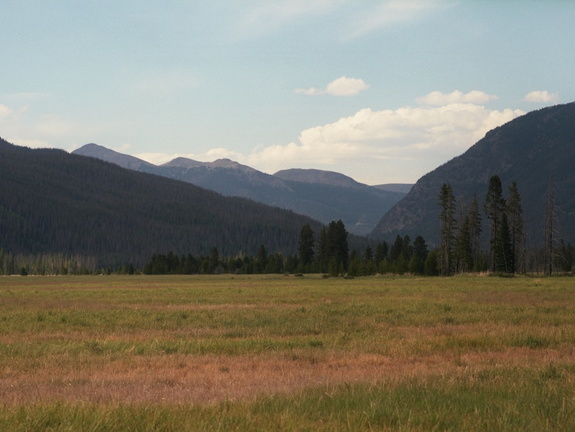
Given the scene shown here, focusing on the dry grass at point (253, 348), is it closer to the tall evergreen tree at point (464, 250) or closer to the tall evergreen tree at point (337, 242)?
the tall evergreen tree at point (464, 250)

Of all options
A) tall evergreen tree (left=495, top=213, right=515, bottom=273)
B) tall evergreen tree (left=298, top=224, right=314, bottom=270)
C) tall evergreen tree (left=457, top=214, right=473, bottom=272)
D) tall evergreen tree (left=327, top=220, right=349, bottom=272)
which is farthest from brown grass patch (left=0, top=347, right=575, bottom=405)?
tall evergreen tree (left=298, top=224, right=314, bottom=270)

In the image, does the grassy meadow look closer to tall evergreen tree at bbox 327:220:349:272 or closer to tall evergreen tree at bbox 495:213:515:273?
tall evergreen tree at bbox 495:213:515:273

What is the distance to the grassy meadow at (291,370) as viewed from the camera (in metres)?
8.97

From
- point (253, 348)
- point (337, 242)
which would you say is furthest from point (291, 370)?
point (337, 242)

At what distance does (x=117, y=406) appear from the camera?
32.1 feet

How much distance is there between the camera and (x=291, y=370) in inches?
587

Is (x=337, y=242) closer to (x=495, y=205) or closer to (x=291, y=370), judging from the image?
(x=495, y=205)

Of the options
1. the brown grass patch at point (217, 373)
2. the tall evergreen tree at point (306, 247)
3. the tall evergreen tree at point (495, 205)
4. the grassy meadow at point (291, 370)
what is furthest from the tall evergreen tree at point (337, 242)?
the brown grass patch at point (217, 373)

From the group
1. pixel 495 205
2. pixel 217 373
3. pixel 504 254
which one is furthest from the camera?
pixel 495 205

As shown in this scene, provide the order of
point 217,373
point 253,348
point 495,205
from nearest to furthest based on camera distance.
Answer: point 217,373, point 253,348, point 495,205

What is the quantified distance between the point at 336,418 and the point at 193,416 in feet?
6.48

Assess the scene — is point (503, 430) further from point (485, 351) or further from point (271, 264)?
point (271, 264)

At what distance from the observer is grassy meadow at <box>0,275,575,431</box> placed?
8969mm

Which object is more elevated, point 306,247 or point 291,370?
point 306,247
